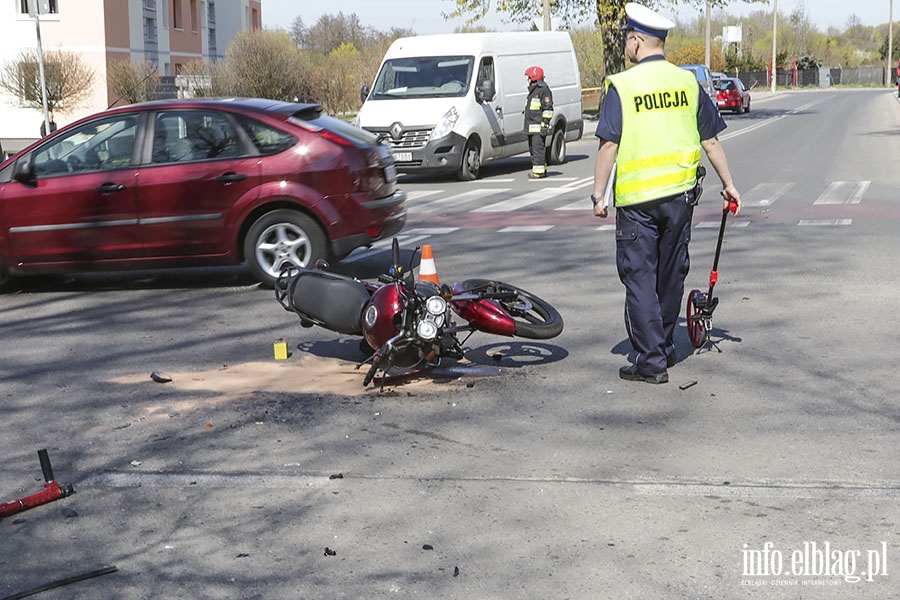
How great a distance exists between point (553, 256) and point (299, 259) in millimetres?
2744

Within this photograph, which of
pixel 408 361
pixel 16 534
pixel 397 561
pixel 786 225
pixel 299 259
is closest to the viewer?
pixel 397 561

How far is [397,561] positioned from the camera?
4.37m

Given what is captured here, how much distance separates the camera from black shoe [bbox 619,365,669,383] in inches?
271

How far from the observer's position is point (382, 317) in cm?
695

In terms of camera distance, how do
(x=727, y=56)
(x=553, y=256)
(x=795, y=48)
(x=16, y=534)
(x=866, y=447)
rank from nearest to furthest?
(x=16, y=534) → (x=866, y=447) → (x=553, y=256) → (x=727, y=56) → (x=795, y=48)

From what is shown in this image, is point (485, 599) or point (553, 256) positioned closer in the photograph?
point (485, 599)

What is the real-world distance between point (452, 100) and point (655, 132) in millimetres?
Result: 14444

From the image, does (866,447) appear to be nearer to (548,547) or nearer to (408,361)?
(548,547)

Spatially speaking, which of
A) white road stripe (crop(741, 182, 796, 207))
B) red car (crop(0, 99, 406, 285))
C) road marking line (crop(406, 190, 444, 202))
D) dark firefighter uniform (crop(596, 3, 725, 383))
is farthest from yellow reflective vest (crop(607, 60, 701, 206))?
road marking line (crop(406, 190, 444, 202))

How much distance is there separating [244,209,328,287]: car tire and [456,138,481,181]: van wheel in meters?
10.8

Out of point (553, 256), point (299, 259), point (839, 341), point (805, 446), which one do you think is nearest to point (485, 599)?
point (805, 446)

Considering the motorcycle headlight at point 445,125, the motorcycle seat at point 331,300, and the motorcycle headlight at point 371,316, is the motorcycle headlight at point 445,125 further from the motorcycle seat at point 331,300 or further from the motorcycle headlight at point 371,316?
the motorcycle headlight at point 371,316

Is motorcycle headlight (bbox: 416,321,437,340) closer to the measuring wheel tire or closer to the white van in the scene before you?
the measuring wheel tire

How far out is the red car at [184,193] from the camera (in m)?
10.1
